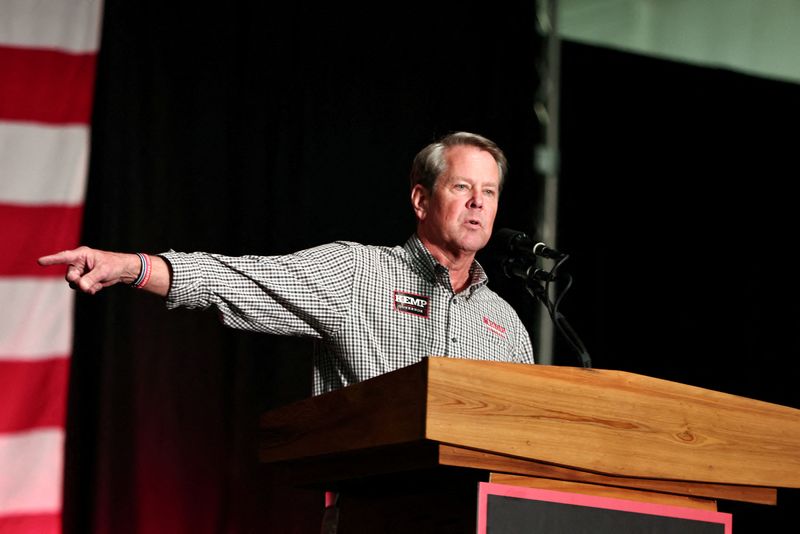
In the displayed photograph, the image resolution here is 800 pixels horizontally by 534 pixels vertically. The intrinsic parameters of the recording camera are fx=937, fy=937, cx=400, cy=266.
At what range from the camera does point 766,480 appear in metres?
1.80

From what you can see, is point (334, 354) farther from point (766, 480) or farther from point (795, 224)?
point (795, 224)

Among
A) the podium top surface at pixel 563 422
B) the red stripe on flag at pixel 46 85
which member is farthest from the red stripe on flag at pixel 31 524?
the podium top surface at pixel 563 422

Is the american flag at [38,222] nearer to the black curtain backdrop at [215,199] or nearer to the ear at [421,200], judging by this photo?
the black curtain backdrop at [215,199]

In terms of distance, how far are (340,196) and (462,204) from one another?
1048 millimetres

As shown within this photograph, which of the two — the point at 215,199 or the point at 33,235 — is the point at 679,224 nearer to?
the point at 215,199

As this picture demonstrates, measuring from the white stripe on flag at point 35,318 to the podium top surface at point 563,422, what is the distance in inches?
59.7

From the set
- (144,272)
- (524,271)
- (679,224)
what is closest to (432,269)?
(524,271)

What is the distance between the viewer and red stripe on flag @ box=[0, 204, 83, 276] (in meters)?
3.08

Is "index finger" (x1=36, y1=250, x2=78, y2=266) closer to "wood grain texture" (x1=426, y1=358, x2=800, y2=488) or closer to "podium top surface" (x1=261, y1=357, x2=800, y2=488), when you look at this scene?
"podium top surface" (x1=261, y1=357, x2=800, y2=488)

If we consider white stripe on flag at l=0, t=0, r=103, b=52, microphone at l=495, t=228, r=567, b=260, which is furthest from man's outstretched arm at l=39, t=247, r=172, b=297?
white stripe on flag at l=0, t=0, r=103, b=52

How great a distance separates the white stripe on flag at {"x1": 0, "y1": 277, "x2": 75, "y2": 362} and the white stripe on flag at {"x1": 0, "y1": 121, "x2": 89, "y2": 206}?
0.29 metres

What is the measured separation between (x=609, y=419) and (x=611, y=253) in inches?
105

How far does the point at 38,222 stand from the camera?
3129mm

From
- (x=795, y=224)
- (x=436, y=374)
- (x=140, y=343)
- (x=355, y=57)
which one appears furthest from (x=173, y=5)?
(x=795, y=224)
